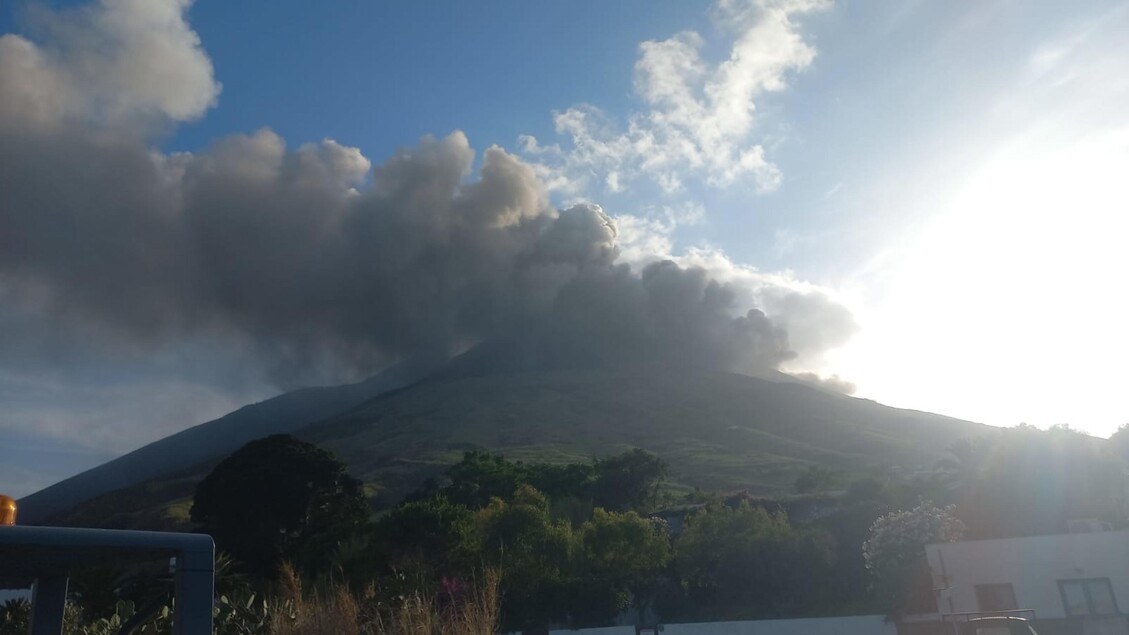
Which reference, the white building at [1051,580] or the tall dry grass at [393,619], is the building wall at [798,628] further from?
the tall dry grass at [393,619]

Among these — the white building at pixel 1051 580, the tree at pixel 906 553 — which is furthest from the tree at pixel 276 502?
the white building at pixel 1051 580

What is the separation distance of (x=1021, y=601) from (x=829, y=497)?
1008 inches

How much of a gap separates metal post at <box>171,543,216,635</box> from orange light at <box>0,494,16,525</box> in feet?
2.31

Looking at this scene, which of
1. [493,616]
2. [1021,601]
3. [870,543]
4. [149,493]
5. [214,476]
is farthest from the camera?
[149,493]

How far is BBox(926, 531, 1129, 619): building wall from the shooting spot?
23906mm

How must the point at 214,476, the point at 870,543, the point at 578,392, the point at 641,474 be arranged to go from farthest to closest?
1. the point at 578,392
2. the point at 641,474
3. the point at 214,476
4. the point at 870,543

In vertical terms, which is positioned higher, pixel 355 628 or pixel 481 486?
pixel 481 486

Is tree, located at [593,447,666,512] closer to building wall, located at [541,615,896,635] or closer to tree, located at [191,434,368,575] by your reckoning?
tree, located at [191,434,368,575]

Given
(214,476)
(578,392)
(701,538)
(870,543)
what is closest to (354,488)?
(214,476)

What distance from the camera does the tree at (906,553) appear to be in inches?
1136

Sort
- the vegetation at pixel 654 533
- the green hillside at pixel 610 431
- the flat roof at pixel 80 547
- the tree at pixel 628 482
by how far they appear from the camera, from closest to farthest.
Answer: the flat roof at pixel 80 547 → the vegetation at pixel 654 533 → the tree at pixel 628 482 → the green hillside at pixel 610 431

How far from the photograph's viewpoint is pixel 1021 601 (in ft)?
82.0

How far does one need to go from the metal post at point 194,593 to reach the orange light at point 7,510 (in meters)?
0.71

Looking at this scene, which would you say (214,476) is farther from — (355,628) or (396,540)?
(355,628)
